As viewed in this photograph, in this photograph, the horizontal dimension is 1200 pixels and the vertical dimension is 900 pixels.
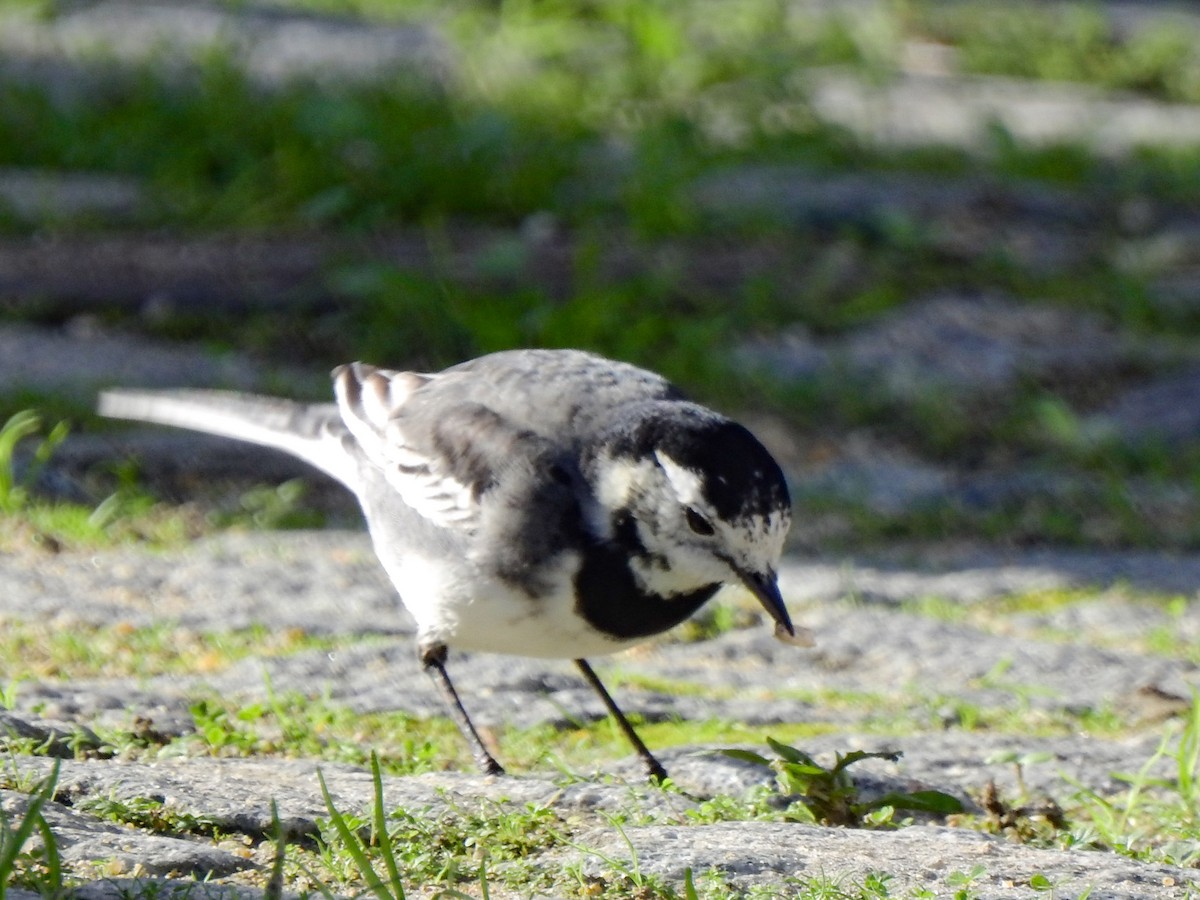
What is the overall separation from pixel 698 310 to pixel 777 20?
4380 millimetres

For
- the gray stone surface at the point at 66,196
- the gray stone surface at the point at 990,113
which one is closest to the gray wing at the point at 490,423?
the gray stone surface at the point at 66,196

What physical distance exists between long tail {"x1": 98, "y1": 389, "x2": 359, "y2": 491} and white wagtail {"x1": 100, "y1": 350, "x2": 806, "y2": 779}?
0.59 meters

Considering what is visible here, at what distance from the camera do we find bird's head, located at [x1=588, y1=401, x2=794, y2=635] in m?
3.41

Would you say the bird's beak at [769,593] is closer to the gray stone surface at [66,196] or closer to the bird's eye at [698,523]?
the bird's eye at [698,523]

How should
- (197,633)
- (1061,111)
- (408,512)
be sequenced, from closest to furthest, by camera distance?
(408,512) → (197,633) → (1061,111)

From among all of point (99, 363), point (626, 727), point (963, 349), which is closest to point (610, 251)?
point (963, 349)

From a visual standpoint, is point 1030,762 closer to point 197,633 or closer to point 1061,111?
point 197,633

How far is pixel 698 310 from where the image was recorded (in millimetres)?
7090

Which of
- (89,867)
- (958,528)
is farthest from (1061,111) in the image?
(89,867)

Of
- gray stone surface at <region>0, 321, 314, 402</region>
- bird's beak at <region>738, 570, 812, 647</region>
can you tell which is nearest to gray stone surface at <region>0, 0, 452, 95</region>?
gray stone surface at <region>0, 321, 314, 402</region>

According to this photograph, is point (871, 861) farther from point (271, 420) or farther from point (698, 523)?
point (271, 420)

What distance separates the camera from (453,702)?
378 cm

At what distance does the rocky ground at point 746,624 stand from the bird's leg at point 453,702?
0.46 feet

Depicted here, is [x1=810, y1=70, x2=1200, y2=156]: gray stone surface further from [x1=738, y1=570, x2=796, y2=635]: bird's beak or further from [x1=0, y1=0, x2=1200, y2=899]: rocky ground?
[x1=738, y1=570, x2=796, y2=635]: bird's beak
